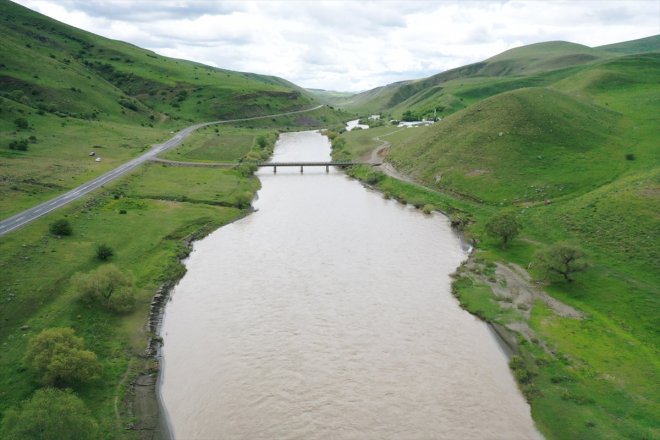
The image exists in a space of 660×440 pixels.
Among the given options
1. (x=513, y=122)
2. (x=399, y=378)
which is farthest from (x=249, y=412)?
(x=513, y=122)

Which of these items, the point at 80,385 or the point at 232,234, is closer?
the point at 80,385

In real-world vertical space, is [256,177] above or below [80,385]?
above

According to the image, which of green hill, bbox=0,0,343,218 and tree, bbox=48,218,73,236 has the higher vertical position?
green hill, bbox=0,0,343,218

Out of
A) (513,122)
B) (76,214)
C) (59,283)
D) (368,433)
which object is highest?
(513,122)

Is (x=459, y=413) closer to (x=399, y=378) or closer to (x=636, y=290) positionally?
(x=399, y=378)

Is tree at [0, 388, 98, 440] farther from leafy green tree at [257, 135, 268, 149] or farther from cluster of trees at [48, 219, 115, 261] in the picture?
leafy green tree at [257, 135, 268, 149]

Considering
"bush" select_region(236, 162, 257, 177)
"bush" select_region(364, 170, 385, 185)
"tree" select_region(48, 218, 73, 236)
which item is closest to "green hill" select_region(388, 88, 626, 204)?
"bush" select_region(364, 170, 385, 185)

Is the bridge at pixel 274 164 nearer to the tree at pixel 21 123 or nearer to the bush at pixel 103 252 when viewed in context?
the tree at pixel 21 123
